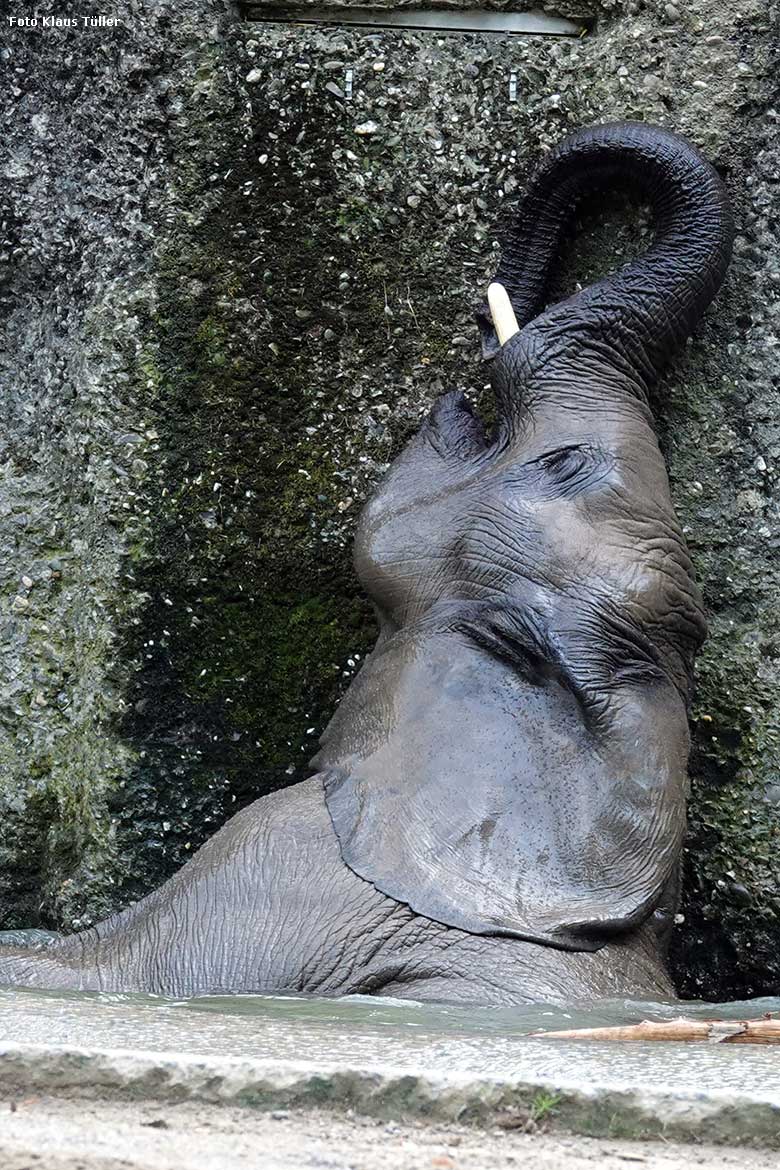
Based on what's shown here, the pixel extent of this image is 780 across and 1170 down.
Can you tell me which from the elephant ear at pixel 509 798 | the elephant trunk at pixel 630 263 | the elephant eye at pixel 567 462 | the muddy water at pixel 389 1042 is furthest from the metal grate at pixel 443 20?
the muddy water at pixel 389 1042

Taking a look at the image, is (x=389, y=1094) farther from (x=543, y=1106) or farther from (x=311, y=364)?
(x=311, y=364)

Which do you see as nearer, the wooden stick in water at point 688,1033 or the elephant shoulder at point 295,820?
the wooden stick in water at point 688,1033

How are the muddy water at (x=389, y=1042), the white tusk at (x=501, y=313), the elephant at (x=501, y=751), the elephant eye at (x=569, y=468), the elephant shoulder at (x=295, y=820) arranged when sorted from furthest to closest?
the white tusk at (x=501, y=313), the elephant eye at (x=569, y=468), the elephant shoulder at (x=295, y=820), the elephant at (x=501, y=751), the muddy water at (x=389, y=1042)

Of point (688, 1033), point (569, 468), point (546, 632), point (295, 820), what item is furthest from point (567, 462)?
point (688, 1033)

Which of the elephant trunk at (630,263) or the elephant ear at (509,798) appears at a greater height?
the elephant trunk at (630,263)

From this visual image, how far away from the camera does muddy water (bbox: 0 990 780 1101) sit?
155cm

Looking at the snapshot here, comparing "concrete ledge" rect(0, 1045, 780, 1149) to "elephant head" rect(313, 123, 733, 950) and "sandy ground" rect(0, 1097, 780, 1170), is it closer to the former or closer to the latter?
"sandy ground" rect(0, 1097, 780, 1170)

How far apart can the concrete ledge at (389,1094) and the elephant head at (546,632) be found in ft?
3.36

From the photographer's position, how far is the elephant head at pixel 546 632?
103 inches

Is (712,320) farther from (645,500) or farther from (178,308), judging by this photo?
(178,308)

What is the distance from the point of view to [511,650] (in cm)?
275

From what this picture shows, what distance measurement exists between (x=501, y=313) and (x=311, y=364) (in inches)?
19.8

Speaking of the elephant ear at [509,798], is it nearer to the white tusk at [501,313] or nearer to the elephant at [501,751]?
the elephant at [501,751]

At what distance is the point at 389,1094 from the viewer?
1503mm
